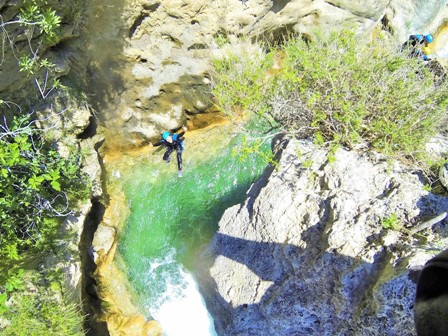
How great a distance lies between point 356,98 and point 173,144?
15.5 feet

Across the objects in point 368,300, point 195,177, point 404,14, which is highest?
point 404,14

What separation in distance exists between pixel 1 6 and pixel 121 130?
4203mm

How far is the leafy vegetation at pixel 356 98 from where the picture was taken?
482cm

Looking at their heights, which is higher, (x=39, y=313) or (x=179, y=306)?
(x=39, y=313)

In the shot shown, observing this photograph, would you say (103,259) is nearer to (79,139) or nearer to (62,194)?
(62,194)

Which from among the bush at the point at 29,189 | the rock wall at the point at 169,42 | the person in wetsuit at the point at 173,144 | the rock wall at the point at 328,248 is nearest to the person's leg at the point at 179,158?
the person in wetsuit at the point at 173,144

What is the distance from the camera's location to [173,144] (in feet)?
28.0

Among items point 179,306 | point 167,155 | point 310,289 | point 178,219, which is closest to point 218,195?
point 178,219

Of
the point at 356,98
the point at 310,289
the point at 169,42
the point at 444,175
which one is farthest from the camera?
the point at 169,42

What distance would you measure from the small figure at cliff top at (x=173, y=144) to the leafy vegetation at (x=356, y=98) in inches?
114

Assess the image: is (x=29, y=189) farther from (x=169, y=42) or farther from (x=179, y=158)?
(x=169, y=42)

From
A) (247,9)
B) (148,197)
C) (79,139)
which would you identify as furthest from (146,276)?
(247,9)

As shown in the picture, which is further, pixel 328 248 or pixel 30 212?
pixel 30 212

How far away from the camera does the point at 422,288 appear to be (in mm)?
1320
